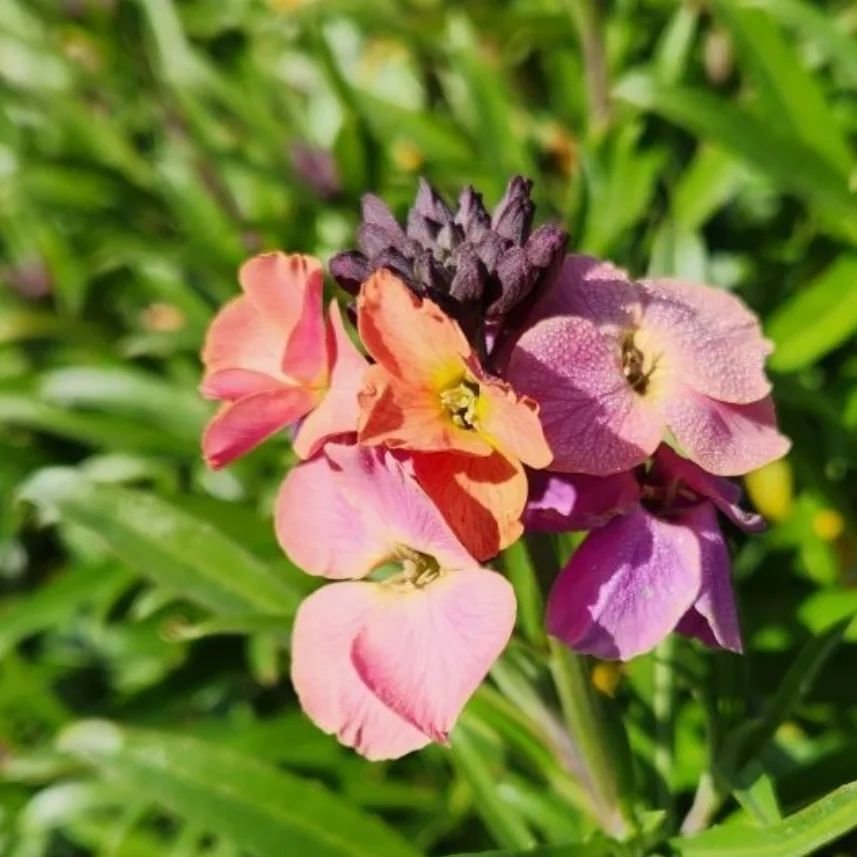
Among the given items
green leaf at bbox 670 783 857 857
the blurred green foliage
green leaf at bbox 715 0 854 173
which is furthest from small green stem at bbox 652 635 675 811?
green leaf at bbox 715 0 854 173

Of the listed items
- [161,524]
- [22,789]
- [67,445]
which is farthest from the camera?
[67,445]

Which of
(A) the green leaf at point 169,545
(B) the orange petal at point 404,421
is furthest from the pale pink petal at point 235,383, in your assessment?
Result: (A) the green leaf at point 169,545

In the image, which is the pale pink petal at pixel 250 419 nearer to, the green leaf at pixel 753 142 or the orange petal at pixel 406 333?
the orange petal at pixel 406 333

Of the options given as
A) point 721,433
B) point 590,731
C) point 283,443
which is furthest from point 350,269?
point 283,443

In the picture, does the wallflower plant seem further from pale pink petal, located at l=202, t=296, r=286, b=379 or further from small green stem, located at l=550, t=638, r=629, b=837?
small green stem, located at l=550, t=638, r=629, b=837

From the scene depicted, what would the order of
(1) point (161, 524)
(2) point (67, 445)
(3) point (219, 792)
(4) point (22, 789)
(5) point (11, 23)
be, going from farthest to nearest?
(5) point (11, 23) < (2) point (67, 445) < (4) point (22, 789) < (1) point (161, 524) < (3) point (219, 792)

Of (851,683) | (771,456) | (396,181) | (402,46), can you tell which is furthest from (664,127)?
(771,456)

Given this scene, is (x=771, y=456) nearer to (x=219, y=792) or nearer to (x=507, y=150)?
(x=219, y=792)
